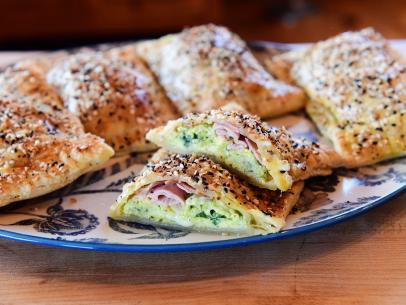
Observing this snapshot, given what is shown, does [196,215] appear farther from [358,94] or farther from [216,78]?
[358,94]

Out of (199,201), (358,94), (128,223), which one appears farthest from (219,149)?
(358,94)

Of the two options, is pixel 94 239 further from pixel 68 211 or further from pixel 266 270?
pixel 266 270

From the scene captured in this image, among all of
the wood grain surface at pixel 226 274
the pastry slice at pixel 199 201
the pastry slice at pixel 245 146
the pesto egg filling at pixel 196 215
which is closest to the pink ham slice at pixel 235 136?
the pastry slice at pixel 245 146

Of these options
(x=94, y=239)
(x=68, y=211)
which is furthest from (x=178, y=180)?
(x=68, y=211)

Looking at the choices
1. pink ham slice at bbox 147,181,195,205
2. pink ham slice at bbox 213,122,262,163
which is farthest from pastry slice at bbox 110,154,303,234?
pink ham slice at bbox 213,122,262,163

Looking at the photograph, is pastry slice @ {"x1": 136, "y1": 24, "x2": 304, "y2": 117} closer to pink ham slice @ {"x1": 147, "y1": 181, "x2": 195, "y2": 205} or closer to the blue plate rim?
pink ham slice @ {"x1": 147, "y1": 181, "x2": 195, "y2": 205}

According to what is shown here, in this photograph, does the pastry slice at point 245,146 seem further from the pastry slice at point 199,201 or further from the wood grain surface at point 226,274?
the wood grain surface at point 226,274
